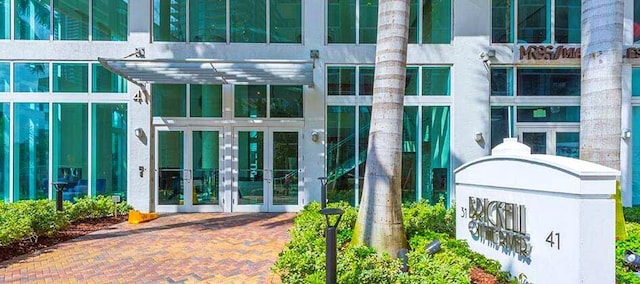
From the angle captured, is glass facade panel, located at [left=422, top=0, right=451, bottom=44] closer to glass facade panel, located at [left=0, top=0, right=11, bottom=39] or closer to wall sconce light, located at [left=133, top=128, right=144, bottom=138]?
wall sconce light, located at [left=133, top=128, right=144, bottom=138]

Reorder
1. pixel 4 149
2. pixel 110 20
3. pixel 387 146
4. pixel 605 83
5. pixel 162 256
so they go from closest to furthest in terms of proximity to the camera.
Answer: pixel 387 146, pixel 605 83, pixel 162 256, pixel 4 149, pixel 110 20

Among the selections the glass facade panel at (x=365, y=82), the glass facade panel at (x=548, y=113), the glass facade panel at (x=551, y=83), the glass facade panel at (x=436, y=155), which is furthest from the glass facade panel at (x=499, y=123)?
the glass facade panel at (x=365, y=82)

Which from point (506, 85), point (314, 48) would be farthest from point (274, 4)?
point (506, 85)

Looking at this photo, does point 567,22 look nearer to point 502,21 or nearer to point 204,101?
point 502,21

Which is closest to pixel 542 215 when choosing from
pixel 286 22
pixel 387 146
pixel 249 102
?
pixel 387 146

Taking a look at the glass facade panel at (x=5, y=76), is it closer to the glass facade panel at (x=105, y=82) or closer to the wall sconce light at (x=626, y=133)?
the glass facade panel at (x=105, y=82)

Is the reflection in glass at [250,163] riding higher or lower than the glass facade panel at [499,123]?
lower

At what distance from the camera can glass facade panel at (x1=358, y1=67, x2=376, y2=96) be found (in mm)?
10750

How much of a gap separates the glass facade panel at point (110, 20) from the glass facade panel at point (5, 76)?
241cm

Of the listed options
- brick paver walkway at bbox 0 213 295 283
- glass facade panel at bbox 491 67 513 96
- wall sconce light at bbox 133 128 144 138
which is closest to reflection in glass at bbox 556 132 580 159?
glass facade panel at bbox 491 67 513 96

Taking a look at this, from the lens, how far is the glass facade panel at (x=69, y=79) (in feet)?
34.3

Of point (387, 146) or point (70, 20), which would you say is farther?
point (70, 20)

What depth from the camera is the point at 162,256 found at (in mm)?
6320

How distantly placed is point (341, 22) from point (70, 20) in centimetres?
738
